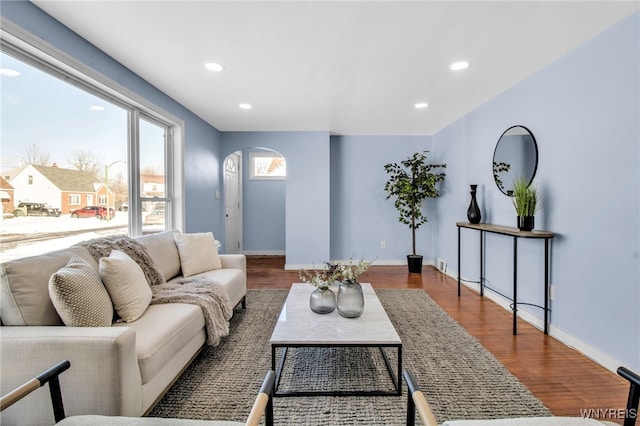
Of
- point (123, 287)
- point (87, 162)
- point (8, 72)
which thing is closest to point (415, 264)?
point (123, 287)

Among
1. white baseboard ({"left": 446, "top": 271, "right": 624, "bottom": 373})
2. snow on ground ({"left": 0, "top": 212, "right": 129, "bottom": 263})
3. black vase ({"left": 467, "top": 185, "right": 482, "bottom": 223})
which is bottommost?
white baseboard ({"left": 446, "top": 271, "right": 624, "bottom": 373})

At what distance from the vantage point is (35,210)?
2.08m

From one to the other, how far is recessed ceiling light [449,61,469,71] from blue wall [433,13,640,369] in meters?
0.72

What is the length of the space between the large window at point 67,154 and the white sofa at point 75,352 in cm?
60

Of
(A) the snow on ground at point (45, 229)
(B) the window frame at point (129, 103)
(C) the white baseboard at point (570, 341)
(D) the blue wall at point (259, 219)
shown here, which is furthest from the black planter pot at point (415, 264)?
(A) the snow on ground at point (45, 229)

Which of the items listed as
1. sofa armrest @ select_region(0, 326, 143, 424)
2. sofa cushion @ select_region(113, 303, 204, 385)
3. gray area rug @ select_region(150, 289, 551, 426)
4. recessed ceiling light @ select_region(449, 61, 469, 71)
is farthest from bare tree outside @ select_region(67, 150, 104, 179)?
recessed ceiling light @ select_region(449, 61, 469, 71)

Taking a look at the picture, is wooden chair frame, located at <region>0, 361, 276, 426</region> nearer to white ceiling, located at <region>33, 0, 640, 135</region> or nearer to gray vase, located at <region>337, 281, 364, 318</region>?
gray vase, located at <region>337, 281, 364, 318</region>

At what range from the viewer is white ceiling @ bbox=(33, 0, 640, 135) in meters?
1.87

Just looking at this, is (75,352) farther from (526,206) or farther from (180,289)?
(526,206)

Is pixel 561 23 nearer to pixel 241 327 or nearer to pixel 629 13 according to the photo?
pixel 629 13

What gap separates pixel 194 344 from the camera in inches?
80.0

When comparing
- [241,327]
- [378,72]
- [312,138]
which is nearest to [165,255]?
[241,327]

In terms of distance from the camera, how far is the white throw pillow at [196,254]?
2.90 metres

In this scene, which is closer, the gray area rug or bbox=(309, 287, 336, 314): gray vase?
the gray area rug
